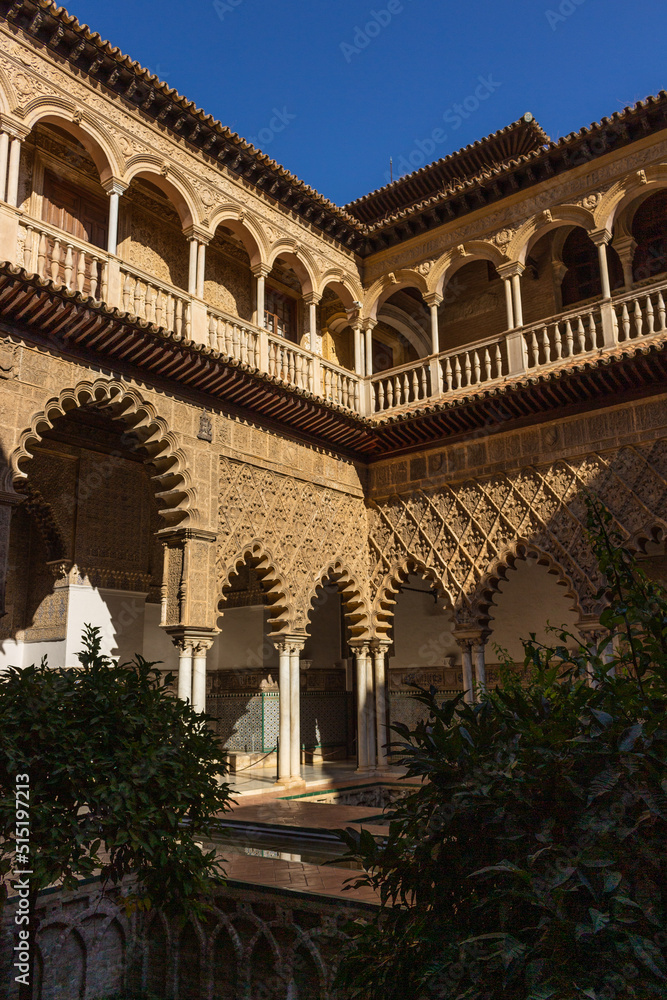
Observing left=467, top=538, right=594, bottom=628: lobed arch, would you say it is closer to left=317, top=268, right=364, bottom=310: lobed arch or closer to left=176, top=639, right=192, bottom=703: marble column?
left=176, top=639, right=192, bottom=703: marble column

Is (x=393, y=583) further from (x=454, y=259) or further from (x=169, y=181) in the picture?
(x=169, y=181)

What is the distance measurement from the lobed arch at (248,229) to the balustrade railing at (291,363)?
1.19m

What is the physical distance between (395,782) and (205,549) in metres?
3.93

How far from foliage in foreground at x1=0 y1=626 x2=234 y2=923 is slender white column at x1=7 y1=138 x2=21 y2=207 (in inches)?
206

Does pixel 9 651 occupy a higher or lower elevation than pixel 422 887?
higher

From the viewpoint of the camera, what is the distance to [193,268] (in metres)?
9.51

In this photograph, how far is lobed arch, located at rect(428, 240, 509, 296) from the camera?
11.2m

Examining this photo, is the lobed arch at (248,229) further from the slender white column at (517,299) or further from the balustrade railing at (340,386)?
the slender white column at (517,299)

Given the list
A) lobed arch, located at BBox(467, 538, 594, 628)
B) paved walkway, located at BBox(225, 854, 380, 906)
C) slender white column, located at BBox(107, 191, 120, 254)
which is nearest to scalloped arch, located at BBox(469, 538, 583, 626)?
lobed arch, located at BBox(467, 538, 594, 628)

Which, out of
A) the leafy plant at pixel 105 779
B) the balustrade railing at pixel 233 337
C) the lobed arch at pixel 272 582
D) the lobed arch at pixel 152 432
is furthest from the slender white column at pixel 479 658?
the leafy plant at pixel 105 779

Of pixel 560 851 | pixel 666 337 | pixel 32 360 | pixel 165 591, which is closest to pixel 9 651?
pixel 165 591

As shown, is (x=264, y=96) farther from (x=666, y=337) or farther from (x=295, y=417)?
(x=666, y=337)

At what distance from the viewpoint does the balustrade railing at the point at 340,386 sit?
11039 millimetres

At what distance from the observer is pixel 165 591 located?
8.75 m
